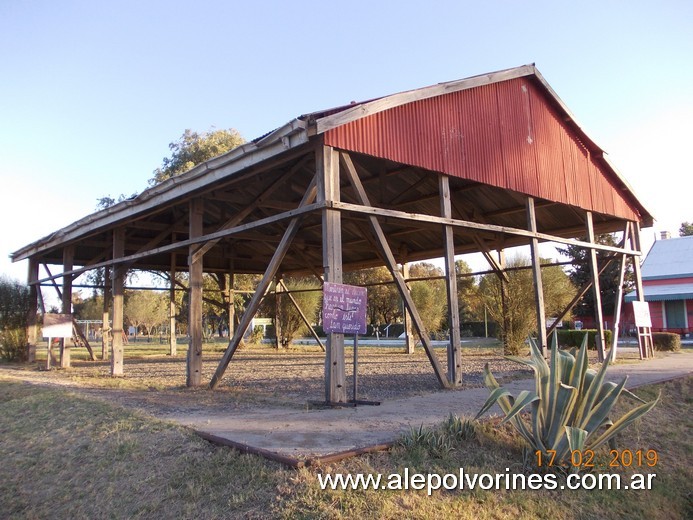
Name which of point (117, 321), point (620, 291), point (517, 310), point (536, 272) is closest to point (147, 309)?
point (117, 321)

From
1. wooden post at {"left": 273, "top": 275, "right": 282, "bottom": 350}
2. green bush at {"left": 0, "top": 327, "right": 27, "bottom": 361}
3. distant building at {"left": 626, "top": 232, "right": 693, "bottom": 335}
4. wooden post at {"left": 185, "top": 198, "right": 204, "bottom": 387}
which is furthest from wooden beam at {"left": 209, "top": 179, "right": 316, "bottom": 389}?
distant building at {"left": 626, "top": 232, "right": 693, "bottom": 335}

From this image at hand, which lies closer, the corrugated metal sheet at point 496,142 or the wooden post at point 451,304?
the corrugated metal sheet at point 496,142

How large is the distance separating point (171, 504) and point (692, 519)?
16.6ft

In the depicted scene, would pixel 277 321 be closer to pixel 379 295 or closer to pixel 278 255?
pixel 278 255

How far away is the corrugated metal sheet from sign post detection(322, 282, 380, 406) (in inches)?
91.5

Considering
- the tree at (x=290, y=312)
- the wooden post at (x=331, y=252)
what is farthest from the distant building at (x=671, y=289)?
the wooden post at (x=331, y=252)

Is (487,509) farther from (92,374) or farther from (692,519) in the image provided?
(92,374)

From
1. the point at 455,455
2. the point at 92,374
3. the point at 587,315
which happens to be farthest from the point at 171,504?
the point at 587,315

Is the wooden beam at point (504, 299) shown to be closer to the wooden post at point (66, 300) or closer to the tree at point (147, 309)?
the wooden post at point (66, 300)

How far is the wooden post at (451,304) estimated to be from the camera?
390 inches

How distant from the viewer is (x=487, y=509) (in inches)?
171

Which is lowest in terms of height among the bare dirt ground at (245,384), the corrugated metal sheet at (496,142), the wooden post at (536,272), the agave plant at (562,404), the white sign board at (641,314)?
the bare dirt ground at (245,384)

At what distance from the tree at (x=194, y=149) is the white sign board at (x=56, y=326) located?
62.2ft

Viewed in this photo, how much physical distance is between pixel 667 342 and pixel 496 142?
13.0 meters
